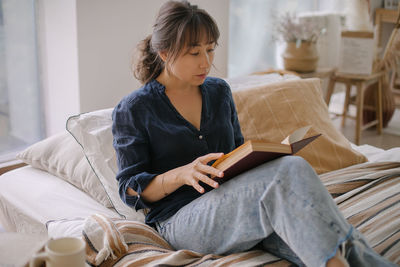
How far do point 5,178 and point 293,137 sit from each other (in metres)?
1.10

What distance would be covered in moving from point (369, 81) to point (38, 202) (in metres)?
2.67

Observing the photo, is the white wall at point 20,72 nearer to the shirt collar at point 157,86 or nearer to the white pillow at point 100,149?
the white pillow at point 100,149

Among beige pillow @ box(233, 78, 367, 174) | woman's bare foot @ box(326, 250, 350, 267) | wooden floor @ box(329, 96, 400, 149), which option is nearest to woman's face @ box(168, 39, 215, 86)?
beige pillow @ box(233, 78, 367, 174)

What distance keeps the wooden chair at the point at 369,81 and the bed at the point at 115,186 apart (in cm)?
135

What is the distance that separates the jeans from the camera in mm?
1101

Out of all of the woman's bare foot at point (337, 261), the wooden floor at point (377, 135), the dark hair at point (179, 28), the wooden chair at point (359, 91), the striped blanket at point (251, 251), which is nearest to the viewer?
the woman's bare foot at point (337, 261)

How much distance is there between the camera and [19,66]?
2299 mm

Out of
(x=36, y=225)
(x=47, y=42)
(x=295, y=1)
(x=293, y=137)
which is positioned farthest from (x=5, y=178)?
(x=295, y=1)

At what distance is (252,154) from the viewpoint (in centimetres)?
113

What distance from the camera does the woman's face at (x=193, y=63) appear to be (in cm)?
143

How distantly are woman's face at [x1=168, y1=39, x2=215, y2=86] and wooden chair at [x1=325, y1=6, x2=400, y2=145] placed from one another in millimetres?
2175

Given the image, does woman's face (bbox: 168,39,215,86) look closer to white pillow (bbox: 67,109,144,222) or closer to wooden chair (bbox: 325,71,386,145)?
white pillow (bbox: 67,109,144,222)

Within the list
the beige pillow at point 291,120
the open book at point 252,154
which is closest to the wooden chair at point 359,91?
the beige pillow at point 291,120

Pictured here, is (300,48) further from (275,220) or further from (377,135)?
(275,220)
